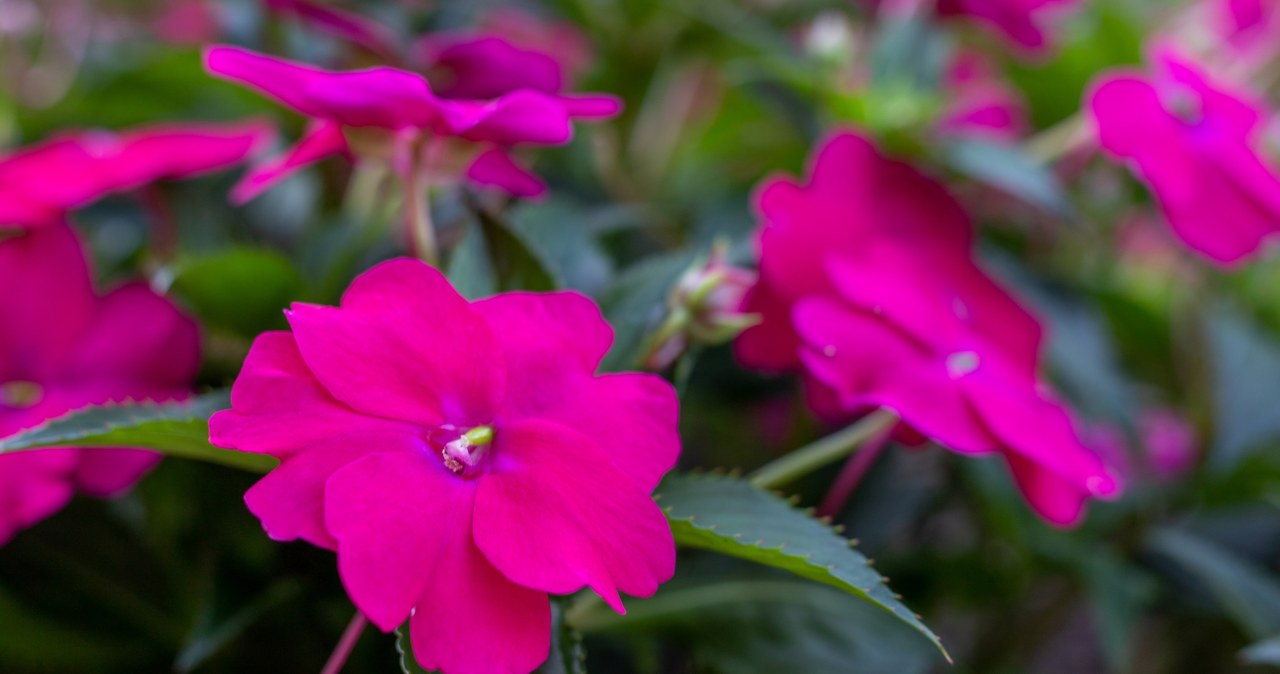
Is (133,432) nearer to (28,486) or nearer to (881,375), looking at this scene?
(28,486)

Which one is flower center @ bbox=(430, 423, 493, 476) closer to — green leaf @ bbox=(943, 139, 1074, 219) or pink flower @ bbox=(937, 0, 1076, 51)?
Result: green leaf @ bbox=(943, 139, 1074, 219)

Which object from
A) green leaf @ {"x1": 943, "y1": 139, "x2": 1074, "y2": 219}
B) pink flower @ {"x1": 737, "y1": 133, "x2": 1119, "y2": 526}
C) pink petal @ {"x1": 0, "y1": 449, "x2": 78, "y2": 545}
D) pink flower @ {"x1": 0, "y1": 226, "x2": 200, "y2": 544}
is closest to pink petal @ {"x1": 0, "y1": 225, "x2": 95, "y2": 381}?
pink flower @ {"x1": 0, "y1": 226, "x2": 200, "y2": 544}

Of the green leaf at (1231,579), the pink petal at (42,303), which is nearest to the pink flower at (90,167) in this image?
the pink petal at (42,303)

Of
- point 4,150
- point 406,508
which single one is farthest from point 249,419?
point 4,150

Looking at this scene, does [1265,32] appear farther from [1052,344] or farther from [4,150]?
[4,150]

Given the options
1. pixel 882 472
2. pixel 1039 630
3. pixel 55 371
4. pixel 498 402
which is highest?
pixel 498 402
